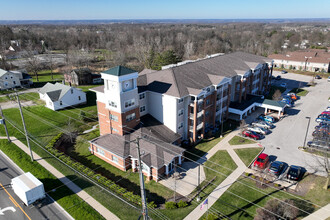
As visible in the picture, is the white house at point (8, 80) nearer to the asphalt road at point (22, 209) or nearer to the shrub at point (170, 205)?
the asphalt road at point (22, 209)

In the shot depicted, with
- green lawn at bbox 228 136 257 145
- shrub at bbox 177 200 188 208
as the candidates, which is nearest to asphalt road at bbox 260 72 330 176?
green lawn at bbox 228 136 257 145

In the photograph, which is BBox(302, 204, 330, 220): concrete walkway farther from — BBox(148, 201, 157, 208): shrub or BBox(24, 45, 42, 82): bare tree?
BBox(24, 45, 42, 82): bare tree

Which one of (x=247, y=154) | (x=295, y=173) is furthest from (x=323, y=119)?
(x=295, y=173)

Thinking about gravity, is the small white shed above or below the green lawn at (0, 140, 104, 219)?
above

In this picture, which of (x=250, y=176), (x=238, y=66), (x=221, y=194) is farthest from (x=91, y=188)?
(x=238, y=66)

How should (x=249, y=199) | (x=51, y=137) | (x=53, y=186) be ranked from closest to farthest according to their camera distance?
(x=249, y=199)
(x=53, y=186)
(x=51, y=137)

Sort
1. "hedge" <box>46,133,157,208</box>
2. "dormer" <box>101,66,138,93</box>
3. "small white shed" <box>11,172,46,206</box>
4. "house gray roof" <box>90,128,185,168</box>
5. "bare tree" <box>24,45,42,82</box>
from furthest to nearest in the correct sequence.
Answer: "bare tree" <box>24,45,42,82</box>, "dormer" <box>101,66,138,93</box>, "house gray roof" <box>90,128,185,168</box>, "hedge" <box>46,133,157,208</box>, "small white shed" <box>11,172,46,206</box>

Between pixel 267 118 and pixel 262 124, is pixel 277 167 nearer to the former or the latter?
pixel 262 124

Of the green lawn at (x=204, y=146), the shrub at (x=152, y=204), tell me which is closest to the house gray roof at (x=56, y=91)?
the green lawn at (x=204, y=146)
